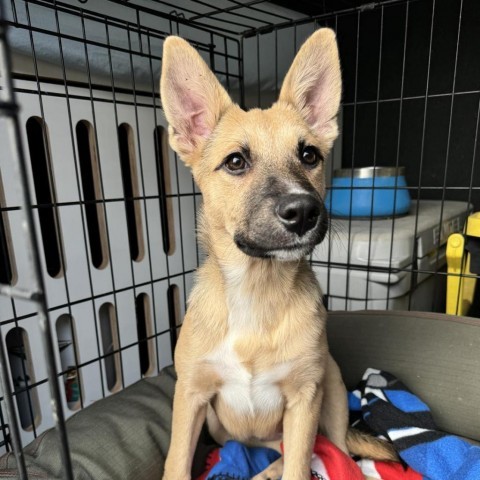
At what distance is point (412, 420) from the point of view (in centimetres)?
153

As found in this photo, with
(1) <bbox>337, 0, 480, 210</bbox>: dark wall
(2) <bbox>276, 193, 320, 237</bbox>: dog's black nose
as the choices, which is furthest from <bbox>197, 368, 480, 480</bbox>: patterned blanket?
(1) <bbox>337, 0, 480, 210</bbox>: dark wall

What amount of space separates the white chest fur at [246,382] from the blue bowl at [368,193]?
1393 mm

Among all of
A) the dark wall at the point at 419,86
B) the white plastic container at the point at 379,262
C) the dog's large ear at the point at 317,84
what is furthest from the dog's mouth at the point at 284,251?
the dark wall at the point at 419,86

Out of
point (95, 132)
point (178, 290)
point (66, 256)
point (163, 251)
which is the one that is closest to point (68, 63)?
point (95, 132)

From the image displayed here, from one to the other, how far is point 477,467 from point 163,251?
5.18ft

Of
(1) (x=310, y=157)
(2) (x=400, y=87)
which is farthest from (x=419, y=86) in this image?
(1) (x=310, y=157)

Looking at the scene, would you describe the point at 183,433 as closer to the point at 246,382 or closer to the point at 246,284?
the point at 246,382

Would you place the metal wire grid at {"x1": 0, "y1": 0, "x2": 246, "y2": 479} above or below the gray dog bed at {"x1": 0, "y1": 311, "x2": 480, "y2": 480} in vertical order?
above

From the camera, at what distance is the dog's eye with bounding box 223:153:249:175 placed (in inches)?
48.1

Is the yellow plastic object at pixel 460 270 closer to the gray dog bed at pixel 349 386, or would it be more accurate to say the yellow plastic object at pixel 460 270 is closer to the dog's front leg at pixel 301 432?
the gray dog bed at pixel 349 386

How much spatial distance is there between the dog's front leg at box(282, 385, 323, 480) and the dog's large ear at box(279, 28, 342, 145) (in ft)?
2.77

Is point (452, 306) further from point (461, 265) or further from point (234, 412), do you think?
point (234, 412)

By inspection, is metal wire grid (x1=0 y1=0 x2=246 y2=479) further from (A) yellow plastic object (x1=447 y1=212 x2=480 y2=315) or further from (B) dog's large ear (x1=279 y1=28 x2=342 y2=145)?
(A) yellow plastic object (x1=447 y1=212 x2=480 y2=315)

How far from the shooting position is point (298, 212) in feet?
3.12
